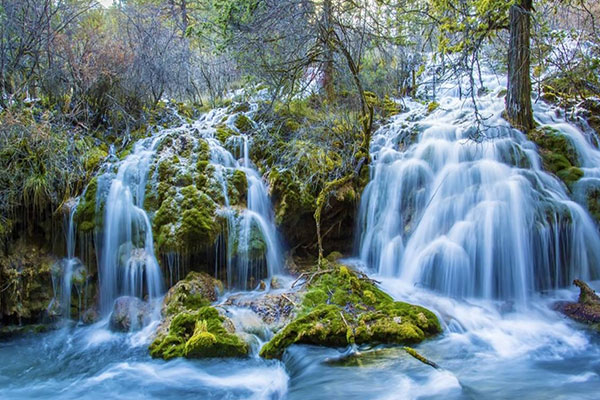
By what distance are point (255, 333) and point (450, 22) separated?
4.66 meters

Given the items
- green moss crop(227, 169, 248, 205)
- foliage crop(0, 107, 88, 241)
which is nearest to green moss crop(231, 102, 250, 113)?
green moss crop(227, 169, 248, 205)

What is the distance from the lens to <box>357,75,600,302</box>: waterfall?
587cm

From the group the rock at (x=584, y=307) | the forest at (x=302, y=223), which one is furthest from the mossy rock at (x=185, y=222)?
the rock at (x=584, y=307)

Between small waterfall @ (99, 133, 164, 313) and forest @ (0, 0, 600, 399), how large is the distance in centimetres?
3

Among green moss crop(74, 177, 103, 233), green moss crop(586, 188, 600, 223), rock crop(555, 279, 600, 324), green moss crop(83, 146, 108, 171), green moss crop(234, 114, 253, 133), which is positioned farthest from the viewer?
green moss crop(234, 114, 253, 133)

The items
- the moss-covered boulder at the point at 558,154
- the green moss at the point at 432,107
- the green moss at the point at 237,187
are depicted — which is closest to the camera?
the moss-covered boulder at the point at 558,154

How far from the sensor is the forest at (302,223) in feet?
14.1

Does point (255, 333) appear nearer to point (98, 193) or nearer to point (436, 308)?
point (436, 308)

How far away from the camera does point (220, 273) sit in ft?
21.3

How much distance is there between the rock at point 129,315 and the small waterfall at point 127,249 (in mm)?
289

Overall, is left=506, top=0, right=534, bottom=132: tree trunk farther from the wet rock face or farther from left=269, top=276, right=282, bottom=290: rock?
the wet rock face

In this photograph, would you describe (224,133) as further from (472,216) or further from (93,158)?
(472,216)

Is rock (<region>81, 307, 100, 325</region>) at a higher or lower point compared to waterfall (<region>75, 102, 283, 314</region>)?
lower

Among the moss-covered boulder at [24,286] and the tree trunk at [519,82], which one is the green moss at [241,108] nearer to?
the moss-covered boulder at [24,286]
